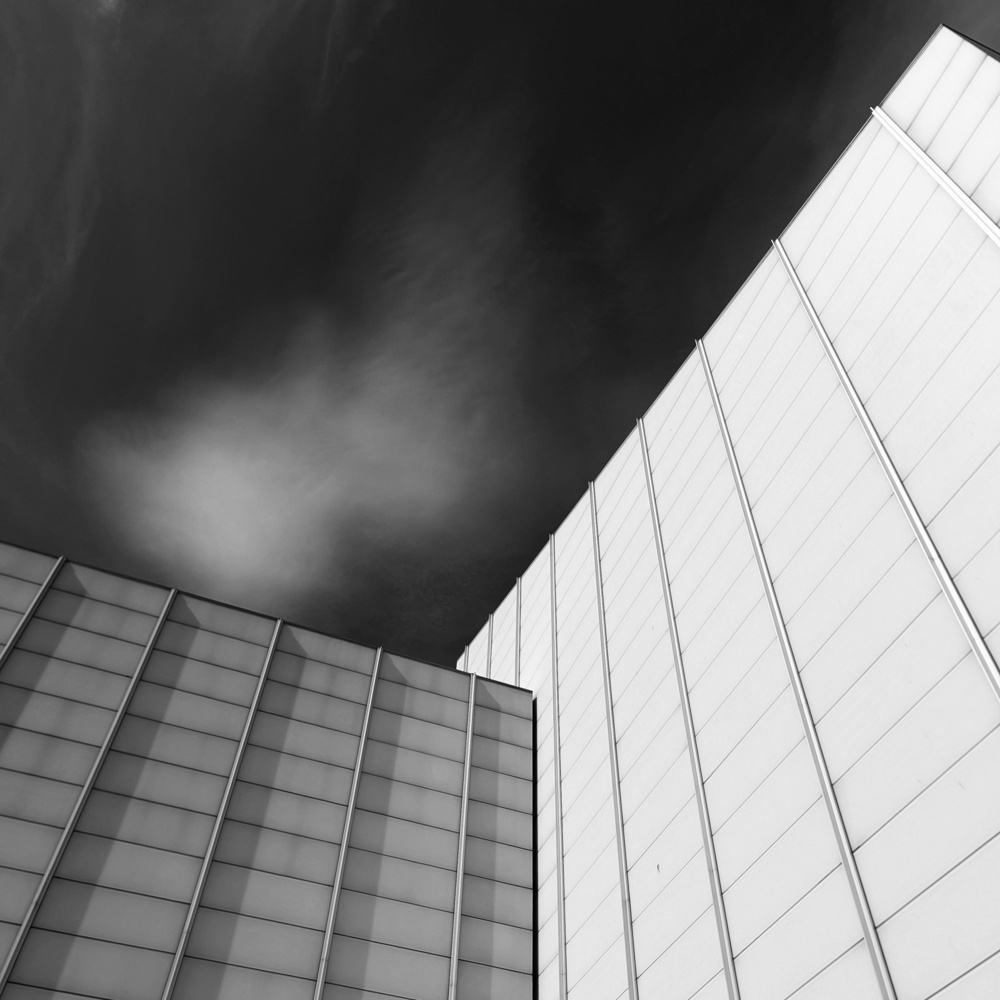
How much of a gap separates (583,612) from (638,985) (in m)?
12.1

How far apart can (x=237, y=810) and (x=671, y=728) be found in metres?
11.0

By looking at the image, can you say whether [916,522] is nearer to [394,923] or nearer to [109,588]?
[394,923]

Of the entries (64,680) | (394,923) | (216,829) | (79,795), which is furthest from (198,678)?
(394,923)

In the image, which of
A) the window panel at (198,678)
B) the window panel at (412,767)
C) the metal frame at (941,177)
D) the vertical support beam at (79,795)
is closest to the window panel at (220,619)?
the vertical support beam at (79,795)

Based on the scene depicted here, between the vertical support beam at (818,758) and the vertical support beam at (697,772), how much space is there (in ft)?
9.53

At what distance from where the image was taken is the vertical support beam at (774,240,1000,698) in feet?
37.2

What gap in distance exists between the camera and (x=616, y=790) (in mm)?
19594

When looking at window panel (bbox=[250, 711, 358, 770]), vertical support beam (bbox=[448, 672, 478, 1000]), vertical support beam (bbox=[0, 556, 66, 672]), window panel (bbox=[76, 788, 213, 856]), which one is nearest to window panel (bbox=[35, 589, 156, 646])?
vertical support beam (bbox=[0, 556, 66, 672])

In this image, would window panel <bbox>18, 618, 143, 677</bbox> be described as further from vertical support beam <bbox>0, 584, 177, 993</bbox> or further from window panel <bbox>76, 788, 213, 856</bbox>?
window panel <bbox>76, 788, 213, 856</bbox>

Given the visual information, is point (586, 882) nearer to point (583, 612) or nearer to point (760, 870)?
point (760, 870)

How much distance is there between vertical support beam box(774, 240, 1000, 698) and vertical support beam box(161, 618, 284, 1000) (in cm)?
1664

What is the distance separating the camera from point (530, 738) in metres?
26.8

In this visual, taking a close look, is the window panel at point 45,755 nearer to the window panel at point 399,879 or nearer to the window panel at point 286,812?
the window panel at point 286,812

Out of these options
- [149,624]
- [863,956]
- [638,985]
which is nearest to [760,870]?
[863,956]
